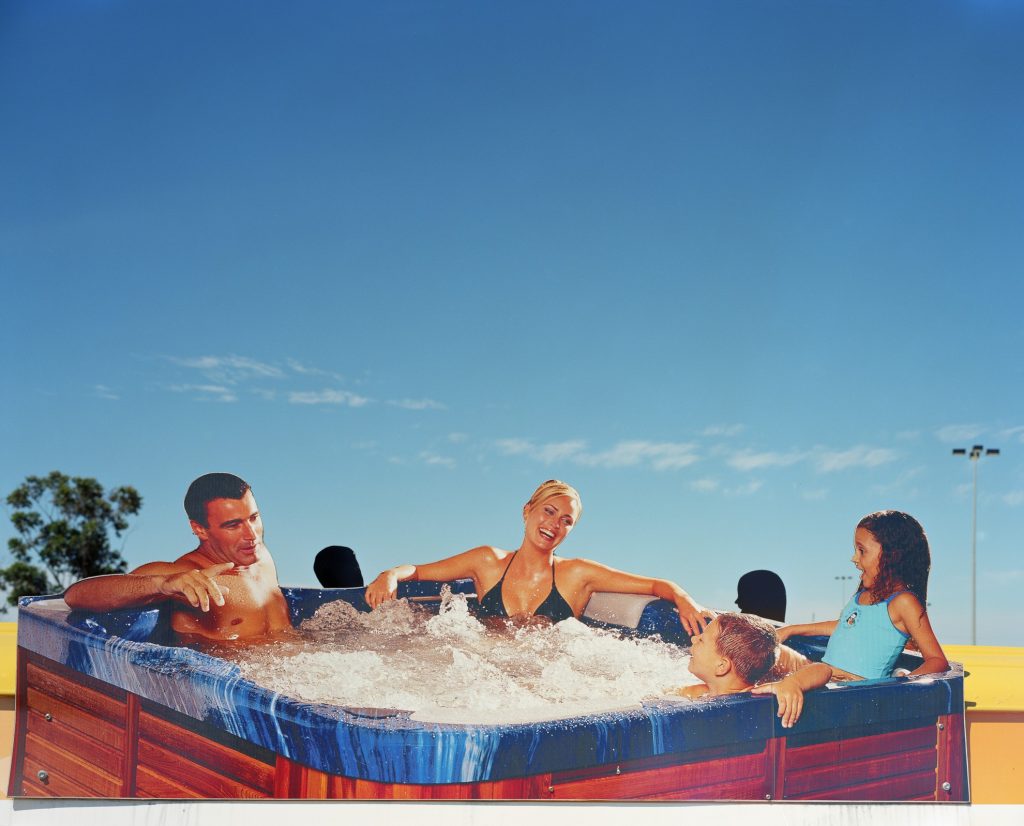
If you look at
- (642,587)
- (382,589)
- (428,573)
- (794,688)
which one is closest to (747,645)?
(794,688)

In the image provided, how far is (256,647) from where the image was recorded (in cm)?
316

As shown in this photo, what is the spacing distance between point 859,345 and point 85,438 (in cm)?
271

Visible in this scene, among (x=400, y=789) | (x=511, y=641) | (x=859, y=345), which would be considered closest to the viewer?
(x=400, y=789)

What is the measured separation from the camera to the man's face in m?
3.24

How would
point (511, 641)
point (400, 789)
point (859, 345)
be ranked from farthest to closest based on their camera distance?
point (859, 345) < point (511, 641) < point (400, 789)

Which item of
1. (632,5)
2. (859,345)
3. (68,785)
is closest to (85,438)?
(68,785)

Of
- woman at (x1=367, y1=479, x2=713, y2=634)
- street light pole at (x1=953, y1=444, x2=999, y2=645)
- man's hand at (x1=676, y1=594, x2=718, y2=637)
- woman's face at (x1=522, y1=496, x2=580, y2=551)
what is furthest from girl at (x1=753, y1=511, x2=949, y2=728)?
woman's face at (x1=522, y1=496, x2=580, y2=551)

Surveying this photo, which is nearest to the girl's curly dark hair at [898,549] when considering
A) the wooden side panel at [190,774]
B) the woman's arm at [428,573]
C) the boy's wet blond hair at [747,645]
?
Result: the boy's wet blond hair at [747,645]

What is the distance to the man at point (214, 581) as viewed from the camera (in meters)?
3.18

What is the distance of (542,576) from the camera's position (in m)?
3.29

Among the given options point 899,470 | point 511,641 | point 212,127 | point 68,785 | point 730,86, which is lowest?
point 68,785

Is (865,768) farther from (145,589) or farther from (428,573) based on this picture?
(145,589)

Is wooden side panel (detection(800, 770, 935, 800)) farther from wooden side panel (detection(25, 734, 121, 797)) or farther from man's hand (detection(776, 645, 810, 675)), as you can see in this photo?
wooden side panel (detection(25, 734, 121, 797))

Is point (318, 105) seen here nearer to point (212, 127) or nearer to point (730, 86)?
point (212, 127)
